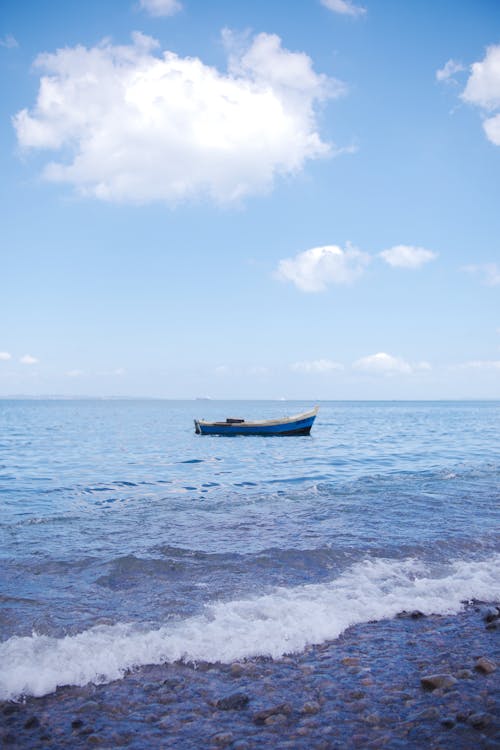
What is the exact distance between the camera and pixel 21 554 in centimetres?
983

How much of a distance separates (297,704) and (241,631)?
5.60ft

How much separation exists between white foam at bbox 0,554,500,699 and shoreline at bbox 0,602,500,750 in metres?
0.22

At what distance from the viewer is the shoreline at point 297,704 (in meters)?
4.13

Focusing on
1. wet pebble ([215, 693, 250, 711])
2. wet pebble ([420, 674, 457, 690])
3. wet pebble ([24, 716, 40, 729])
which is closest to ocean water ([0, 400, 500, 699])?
wet pebble ([24, 716, 40, 729])

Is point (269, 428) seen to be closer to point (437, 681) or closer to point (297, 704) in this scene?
point (437, 681)

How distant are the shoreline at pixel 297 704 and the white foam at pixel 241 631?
220 millimetres

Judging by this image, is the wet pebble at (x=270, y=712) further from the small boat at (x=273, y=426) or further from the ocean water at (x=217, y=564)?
the small boat at (x=273, y=426)

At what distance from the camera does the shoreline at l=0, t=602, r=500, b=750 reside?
4.13 metres

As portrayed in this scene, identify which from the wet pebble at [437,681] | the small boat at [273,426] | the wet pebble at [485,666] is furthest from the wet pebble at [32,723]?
the small boat at [273,426]

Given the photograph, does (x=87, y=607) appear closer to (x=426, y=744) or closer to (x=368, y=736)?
(x=368, y=736)

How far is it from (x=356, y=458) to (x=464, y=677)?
23.3 m

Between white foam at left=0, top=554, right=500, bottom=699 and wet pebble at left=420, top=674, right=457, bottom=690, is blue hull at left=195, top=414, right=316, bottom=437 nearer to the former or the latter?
white foam at left=0, top=554, right=500, bottom=699

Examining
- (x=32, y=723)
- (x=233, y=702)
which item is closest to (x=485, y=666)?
(x=233, y=702)

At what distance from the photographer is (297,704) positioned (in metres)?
4.64
